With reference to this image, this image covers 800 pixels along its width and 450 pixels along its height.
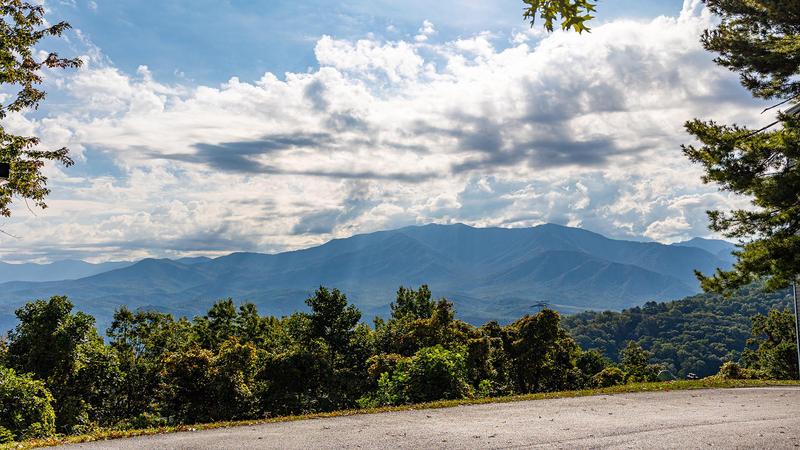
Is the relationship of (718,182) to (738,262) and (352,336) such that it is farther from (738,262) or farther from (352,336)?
(352,336)

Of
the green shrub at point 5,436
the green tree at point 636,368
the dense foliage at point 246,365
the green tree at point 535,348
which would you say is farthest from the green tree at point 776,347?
the green shrub at point 5,436

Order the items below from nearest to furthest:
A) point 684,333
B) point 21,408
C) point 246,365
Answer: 1. point 21,408
2. point 246,365
3. point 684,333

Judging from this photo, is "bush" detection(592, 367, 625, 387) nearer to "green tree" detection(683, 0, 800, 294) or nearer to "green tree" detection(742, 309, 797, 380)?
"green tree" detection(742, 309, 797, 380)

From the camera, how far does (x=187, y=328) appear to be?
52.2 meters

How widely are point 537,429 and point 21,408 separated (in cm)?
1138

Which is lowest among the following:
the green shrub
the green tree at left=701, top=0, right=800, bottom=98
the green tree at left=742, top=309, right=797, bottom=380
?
the green tree at left=742, top=309, right=797, bottom=380

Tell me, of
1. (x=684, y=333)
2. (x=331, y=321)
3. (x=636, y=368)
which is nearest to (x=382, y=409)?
(x=331, y=321)

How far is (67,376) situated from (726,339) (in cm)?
15426

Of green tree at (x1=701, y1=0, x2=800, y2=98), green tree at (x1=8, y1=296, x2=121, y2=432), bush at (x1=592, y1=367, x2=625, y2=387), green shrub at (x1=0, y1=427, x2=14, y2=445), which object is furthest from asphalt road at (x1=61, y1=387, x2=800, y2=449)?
bush at (x1=592, y1=367, x2=625, y2=387)

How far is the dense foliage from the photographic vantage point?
17.5m

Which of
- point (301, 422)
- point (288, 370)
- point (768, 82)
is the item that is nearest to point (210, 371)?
point (288, 370)

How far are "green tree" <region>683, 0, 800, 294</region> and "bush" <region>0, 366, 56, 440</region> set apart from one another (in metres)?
18.7

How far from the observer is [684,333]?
155000 mm

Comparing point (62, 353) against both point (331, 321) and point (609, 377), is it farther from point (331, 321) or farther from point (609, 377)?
point (609, 377)
